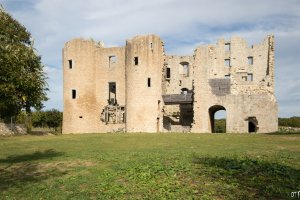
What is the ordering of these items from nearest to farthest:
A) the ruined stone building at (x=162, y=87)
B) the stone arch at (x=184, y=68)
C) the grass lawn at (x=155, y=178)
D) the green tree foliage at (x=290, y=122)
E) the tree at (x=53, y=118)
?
the grass lawn at (x=155, y=178) → the ruined stone building at (x=162, y=87) → the stone arch at (x=184, y=68) → the green tree foliage at (x=290, y=122) → the tree at (x=53, y=118)

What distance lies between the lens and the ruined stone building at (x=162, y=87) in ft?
127

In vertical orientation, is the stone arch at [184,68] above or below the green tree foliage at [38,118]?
above

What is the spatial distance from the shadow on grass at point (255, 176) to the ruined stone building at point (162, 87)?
25797 millimetres

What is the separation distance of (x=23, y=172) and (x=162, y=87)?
30257 mm

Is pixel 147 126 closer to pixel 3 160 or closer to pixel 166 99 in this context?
pixel 166 99

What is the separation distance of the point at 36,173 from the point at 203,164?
636 cm

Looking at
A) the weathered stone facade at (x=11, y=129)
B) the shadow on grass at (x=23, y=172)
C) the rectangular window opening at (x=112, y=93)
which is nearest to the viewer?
the shadow on grass at (x=23, y=172)

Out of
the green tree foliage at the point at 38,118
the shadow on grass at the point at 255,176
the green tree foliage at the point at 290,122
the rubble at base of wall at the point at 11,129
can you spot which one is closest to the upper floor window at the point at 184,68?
the green tree foliage at the point at 290,122

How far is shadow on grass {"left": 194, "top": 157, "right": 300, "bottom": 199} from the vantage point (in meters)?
9.29

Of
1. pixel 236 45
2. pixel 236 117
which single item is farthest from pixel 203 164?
pixel 236 45

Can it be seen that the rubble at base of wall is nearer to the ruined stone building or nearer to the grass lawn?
the ruined stone building

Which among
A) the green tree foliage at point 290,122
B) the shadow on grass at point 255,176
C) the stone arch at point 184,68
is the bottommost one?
the shadow on grass at point 255,176

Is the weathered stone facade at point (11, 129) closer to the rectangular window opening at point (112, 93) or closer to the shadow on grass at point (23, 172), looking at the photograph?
the rectangular window opening at point (112, 93)

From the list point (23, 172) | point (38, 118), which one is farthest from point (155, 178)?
point (38, 118)
